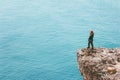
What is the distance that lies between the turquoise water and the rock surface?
42.6 metres

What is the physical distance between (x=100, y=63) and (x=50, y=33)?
77027 millimetres

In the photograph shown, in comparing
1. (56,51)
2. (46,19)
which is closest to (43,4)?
(46,19)

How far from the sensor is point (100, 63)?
2673cm

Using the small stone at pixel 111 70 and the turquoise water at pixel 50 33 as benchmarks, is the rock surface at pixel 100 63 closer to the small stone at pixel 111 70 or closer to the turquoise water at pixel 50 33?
the small stone at pixel 111 70

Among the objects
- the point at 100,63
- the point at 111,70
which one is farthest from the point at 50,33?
the point at 111,70

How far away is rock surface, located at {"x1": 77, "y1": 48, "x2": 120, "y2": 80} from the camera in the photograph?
25328mm

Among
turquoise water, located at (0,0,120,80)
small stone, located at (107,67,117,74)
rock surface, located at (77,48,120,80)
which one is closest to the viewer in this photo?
rock surface, located at (77,48,120,80)

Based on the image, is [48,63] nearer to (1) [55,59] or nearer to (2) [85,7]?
(1) [55,59]

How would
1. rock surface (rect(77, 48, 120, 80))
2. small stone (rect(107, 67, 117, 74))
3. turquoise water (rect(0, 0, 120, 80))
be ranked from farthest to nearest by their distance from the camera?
turquoise water (rect(0, 0, 120, 80)), small stone (rect(107, 67, 117, 74)), rock surface (rect(77, 48, 120, 80))

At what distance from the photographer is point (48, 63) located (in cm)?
8012

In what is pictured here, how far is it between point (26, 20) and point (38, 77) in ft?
158

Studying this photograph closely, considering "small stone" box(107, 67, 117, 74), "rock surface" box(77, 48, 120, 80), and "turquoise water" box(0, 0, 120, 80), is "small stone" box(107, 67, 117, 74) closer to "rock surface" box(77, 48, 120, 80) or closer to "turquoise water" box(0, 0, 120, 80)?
"rock surface" box(77, 48, 120, 80)

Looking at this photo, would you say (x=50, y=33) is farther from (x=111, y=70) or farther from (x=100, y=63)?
(x=111, y=70)

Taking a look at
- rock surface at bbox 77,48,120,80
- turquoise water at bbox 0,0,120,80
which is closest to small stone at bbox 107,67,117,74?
rock surface at bbox 77,48,120,80
